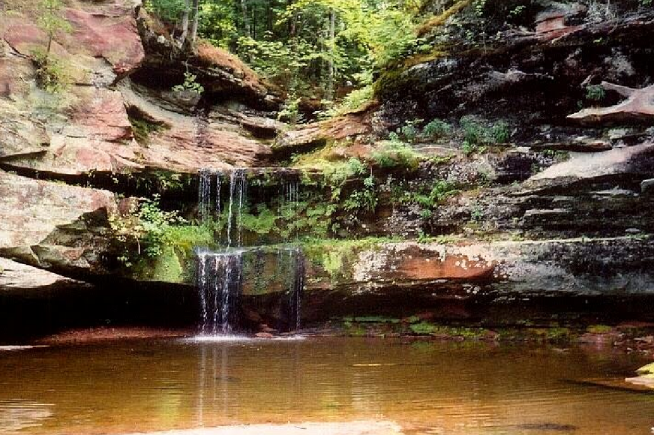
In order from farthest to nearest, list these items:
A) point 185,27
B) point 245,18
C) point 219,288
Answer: point 245,18, point 185,27, point 219,288

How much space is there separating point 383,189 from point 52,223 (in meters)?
7.52

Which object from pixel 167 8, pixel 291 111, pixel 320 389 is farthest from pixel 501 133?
pixel 167 8

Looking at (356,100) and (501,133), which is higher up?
(356,100)

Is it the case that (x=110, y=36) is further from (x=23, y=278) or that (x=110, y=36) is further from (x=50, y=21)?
(x=23, y=278)

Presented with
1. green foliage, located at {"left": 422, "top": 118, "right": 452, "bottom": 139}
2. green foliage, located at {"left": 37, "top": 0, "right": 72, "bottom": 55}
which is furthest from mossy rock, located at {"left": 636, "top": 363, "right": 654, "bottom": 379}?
green foliage, located at {"left": 37, "top": 0, "right": 72, "bottom": 55}

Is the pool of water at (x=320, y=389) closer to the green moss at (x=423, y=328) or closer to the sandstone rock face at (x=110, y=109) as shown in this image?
the green moss at (x=423, y=328)

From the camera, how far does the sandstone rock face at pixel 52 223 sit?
10672 mm

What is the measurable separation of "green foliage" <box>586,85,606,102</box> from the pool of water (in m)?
6.28

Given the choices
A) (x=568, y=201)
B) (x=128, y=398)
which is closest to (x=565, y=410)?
(x=128, y=398)

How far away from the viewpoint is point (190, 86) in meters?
17.7

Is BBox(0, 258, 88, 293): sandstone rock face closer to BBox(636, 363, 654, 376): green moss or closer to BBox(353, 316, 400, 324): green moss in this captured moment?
BBox(353, 316, 400, 324): green moss

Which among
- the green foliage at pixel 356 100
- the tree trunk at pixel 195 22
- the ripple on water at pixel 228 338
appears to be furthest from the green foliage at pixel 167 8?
the ripple on water at pixel 228 338

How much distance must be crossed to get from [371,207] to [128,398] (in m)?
8.71

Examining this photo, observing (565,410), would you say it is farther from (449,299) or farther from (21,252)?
(21,252)
